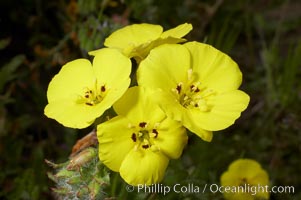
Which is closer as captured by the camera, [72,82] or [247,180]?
[72,82]

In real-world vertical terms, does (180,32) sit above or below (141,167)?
above

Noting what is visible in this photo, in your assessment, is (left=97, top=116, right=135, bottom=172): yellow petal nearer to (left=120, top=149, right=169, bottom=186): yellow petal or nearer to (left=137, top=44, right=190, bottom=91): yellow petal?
(left=120, top=149, right=169, bottom=186): yellow petal

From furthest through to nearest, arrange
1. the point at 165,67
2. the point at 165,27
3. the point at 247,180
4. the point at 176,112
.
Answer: the point at 165,27 < the point at 247,180 < the point at 165,67 < the point at 176,112

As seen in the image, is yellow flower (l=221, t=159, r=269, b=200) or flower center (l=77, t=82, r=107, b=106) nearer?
flower center (l=77, t=82, r=107, b=106)

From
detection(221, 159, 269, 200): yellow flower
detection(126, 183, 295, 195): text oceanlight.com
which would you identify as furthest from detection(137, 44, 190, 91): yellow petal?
detection(221, 159, 269, 200): yellow flower

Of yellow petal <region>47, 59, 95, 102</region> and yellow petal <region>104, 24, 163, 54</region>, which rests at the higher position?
yellow petal <region>104, 24, 163, 54</region>

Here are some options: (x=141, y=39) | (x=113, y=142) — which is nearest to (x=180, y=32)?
(x=141, y=39)

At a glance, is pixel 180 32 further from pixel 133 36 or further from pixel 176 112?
pixel 176 112

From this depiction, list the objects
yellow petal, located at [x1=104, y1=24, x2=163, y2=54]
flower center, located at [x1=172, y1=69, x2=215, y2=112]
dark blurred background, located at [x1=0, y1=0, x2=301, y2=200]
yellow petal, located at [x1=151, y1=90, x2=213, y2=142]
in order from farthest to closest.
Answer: dark blurred background, located at [x1=0, y1=0, x2=301, y2=200] → yellow petal, located at [x1=104, y1=24, x2=163, y2=54] → flower center, located at [x1=172, y1=69, x2=215, y2=112] → yellow petal, located at [x1=151, y1=90, x2=213, y2=142]
